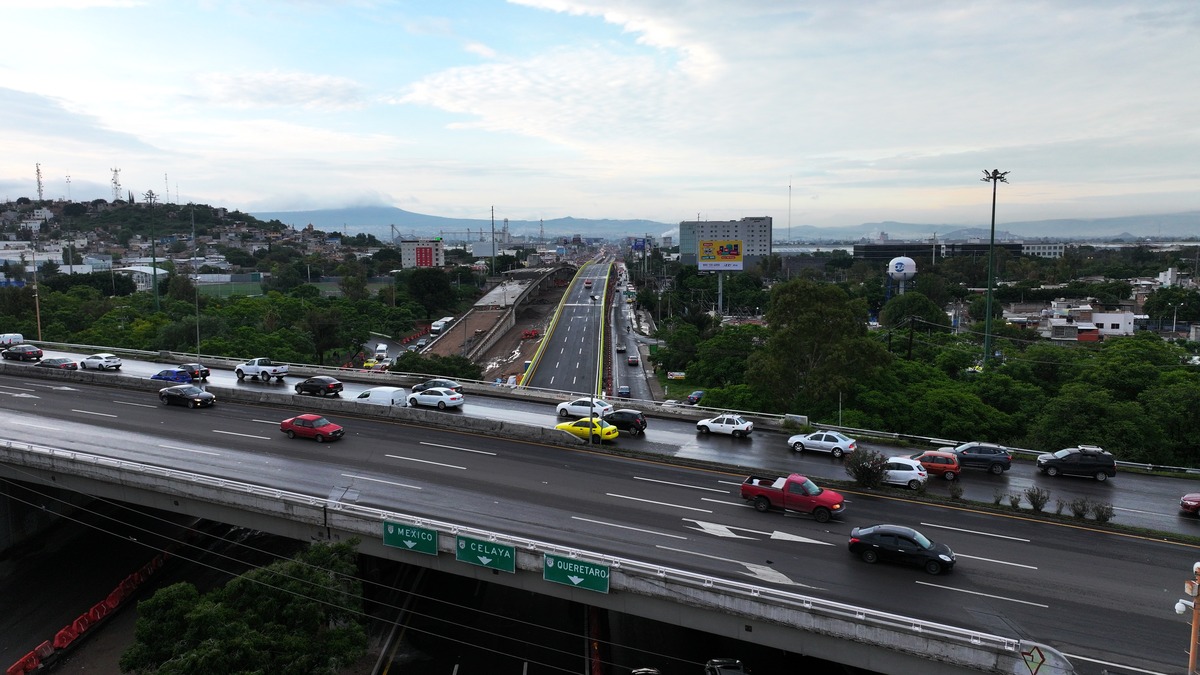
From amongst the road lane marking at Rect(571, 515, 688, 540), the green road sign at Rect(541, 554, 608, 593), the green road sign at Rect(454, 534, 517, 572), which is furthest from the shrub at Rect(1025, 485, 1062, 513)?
the green road sign at Rect(454, 534, 517, 572)

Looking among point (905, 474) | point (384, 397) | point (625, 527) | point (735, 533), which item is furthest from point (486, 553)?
point (384, 397)

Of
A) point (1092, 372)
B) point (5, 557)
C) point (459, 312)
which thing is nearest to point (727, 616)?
point (5, 557)

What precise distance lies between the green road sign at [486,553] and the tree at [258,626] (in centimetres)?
280

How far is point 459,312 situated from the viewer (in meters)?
129

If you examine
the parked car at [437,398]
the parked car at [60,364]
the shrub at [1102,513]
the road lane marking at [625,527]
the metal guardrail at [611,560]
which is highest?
the parked car at [60,364]

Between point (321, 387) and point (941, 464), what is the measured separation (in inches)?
1167

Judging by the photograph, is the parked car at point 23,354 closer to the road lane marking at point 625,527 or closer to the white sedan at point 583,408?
the white sedan at point 583,408

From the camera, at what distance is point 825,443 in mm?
28969

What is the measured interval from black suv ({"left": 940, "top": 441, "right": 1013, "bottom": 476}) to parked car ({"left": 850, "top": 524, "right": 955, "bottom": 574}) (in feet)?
33.8

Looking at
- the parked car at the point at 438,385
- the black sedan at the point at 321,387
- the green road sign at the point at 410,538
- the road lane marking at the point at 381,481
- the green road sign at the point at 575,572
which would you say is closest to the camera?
the green road sign at the point at 575,572

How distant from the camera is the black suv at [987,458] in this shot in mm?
27156

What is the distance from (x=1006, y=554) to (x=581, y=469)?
13554mm

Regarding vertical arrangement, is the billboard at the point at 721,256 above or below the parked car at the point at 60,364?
above

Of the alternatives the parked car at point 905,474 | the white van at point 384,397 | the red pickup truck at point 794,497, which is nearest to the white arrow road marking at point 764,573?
the red pickup truck at point 794,497
